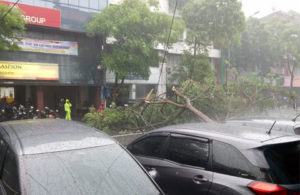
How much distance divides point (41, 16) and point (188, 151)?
56.5ft

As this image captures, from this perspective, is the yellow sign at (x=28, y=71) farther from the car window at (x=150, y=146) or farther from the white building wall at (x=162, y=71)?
the car window at (x=150, y=146)

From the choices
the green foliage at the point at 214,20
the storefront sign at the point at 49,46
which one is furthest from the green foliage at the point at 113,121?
the green foliage at the point at 214,20

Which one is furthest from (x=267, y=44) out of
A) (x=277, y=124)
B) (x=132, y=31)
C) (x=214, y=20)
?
(x=277, y=124)

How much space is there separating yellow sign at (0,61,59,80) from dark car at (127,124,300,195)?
16.2 metres

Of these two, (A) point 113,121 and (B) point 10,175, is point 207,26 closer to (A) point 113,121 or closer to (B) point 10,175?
(A) point 113,121

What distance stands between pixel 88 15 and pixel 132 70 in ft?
18.4

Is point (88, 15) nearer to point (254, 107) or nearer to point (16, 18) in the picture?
point (16, 18)

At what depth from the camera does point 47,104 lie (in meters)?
22.7

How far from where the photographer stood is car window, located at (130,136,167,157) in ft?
12.9

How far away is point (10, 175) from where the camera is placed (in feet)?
7.94

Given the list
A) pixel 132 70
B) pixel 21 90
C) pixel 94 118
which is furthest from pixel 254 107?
pixel 21 90

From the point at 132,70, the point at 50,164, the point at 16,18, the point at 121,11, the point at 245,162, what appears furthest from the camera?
the point at 132,70

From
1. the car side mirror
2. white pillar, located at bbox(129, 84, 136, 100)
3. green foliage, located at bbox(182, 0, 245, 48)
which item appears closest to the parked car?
the car side mirror

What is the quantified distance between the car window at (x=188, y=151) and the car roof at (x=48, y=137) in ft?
3.32
